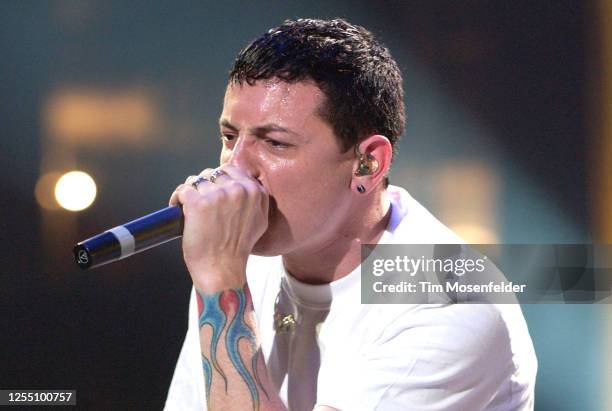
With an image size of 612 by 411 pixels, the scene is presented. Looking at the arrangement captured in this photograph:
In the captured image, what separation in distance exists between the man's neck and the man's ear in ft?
0.22

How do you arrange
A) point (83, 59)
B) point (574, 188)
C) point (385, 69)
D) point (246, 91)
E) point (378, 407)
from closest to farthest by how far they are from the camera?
point (378, 407)
point (246, 91)
point (385, 69)
point (574, 188)
point (83, 59)

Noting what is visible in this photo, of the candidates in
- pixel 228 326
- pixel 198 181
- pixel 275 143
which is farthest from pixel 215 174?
pixel 228 326

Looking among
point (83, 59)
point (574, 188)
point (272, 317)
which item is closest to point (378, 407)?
point (272, 317)

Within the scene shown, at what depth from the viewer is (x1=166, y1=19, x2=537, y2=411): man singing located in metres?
1.63

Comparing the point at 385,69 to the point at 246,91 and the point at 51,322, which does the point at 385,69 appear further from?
the point at 51,322

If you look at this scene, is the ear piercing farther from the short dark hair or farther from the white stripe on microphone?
the white stripe on microphone

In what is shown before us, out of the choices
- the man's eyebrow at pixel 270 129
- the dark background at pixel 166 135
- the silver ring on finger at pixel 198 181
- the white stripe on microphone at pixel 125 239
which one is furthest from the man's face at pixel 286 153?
the dark background at pixel 166 135

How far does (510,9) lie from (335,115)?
0.98 m

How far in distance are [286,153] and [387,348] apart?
438mm

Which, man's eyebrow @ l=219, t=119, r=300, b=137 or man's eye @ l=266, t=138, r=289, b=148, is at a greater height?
man's eyebrow @ l=219, t=119, r=300, b=137

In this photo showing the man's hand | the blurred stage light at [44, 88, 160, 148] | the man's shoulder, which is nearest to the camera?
the man's hand

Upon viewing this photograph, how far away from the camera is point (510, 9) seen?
2.54m

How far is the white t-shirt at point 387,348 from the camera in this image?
1640 mm

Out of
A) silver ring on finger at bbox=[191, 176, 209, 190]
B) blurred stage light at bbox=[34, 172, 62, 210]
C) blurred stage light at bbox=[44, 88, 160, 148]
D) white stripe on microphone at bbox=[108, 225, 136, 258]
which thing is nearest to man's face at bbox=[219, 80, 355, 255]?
silver ring on finger at bbox=[191, 176, 209, 190]
